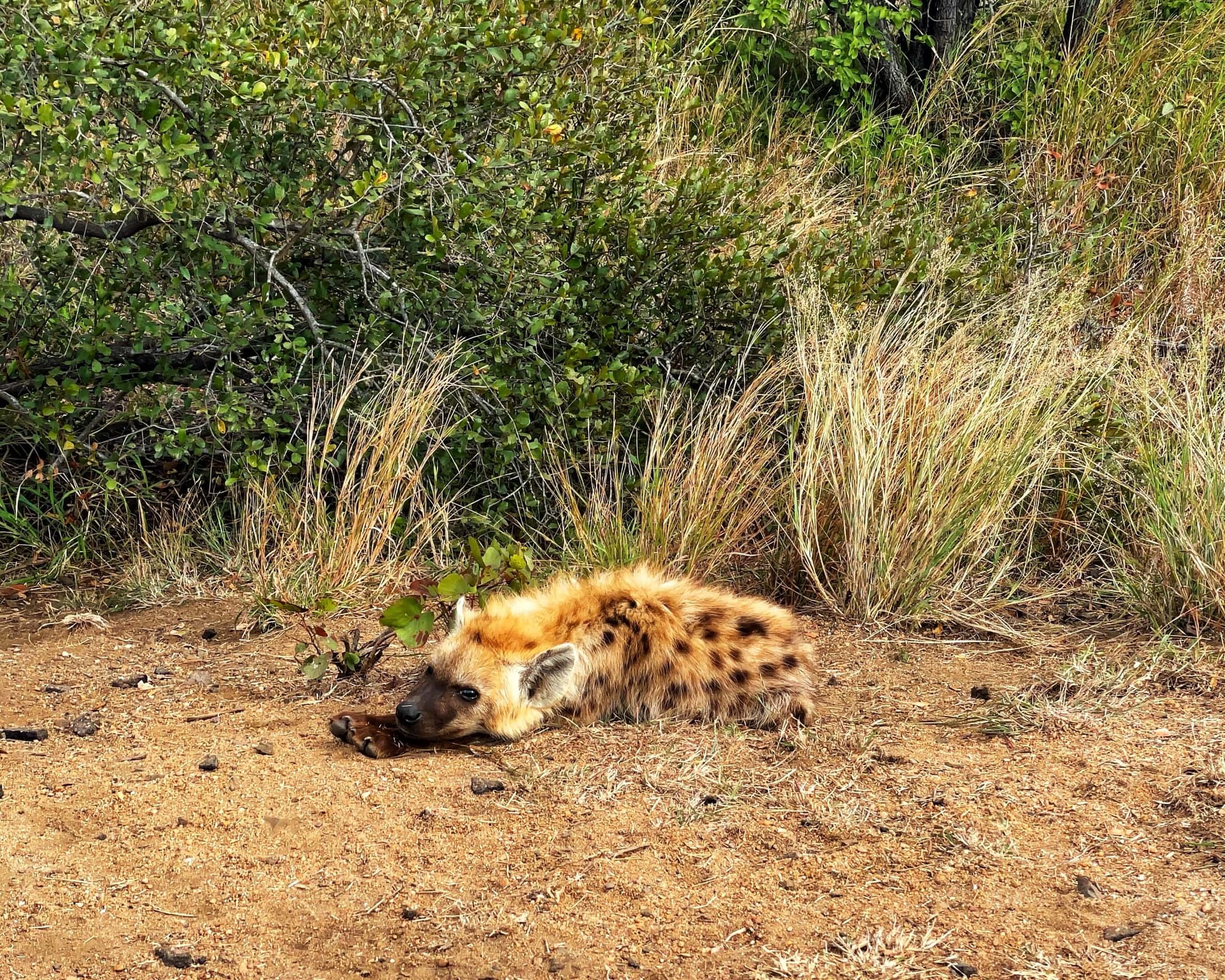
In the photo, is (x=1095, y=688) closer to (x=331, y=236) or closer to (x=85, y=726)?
(x=85, y=726)

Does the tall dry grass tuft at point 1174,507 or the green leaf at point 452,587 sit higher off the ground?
the tall dry grass tuft at point 1174,507

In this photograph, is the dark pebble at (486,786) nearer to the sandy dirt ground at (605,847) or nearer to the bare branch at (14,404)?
the sandy dirt ground at (605,847)

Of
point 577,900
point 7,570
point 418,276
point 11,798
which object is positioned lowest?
point 7,570

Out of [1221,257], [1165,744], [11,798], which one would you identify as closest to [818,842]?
[1165,744]

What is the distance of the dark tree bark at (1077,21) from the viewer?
9367mm

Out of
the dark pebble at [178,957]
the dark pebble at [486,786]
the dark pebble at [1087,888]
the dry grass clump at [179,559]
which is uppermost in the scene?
the dark pebble at [1087,888]

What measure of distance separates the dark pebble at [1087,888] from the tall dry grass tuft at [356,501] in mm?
3156

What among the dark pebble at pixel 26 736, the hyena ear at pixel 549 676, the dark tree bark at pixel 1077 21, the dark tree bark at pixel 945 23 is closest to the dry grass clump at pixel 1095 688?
the hyena ear at pixel 549 676

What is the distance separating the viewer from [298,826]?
3416mm

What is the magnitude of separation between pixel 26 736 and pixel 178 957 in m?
1.47

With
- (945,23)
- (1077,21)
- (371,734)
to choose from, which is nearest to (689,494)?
(371,734)

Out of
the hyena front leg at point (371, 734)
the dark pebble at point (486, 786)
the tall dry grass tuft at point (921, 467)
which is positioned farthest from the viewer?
the tall dry grass tuft at point (921, 467)

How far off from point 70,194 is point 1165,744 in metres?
4.67

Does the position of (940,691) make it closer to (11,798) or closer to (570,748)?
(570,748)
